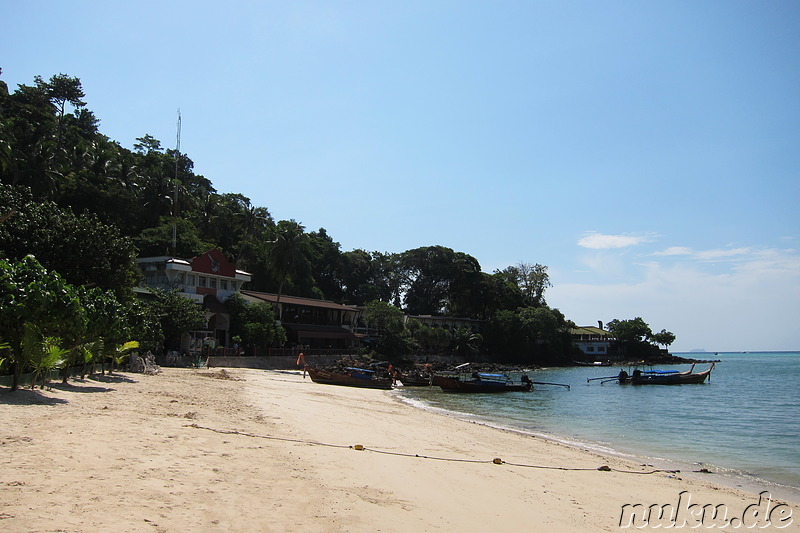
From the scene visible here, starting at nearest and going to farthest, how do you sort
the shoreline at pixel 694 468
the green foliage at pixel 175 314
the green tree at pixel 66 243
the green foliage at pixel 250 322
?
1. the shoreline at pixel 694 468
2. the green tree at pixel 66 243
3. the green foliage at pixel 175 314
4. the green foliage at pixel 250 322

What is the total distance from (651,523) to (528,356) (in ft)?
266

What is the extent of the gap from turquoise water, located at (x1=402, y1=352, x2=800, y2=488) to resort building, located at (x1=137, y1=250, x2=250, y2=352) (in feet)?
58.3

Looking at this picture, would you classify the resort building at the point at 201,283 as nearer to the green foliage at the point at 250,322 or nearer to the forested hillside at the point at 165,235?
the green foliage at the point at 250,322

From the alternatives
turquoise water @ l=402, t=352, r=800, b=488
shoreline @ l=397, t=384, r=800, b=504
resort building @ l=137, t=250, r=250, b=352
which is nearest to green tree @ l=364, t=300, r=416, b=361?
resort building @ l=137, t=250, r=250, b=352

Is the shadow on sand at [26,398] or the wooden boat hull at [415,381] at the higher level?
the shadow on sand at [26,398]

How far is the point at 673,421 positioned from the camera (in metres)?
26.0

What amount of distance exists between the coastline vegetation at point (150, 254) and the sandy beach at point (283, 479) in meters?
2.67

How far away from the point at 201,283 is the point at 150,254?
8.17 meters

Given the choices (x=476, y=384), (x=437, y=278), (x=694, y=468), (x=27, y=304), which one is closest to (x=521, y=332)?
(x=437, y=278)

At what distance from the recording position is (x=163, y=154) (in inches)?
2896

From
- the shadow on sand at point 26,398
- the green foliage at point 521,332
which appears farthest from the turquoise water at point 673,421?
the green foliage at point 521,332

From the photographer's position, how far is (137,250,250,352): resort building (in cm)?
4412

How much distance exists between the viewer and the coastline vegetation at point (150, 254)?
48.6ft

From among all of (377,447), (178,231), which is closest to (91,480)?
(377,447)
